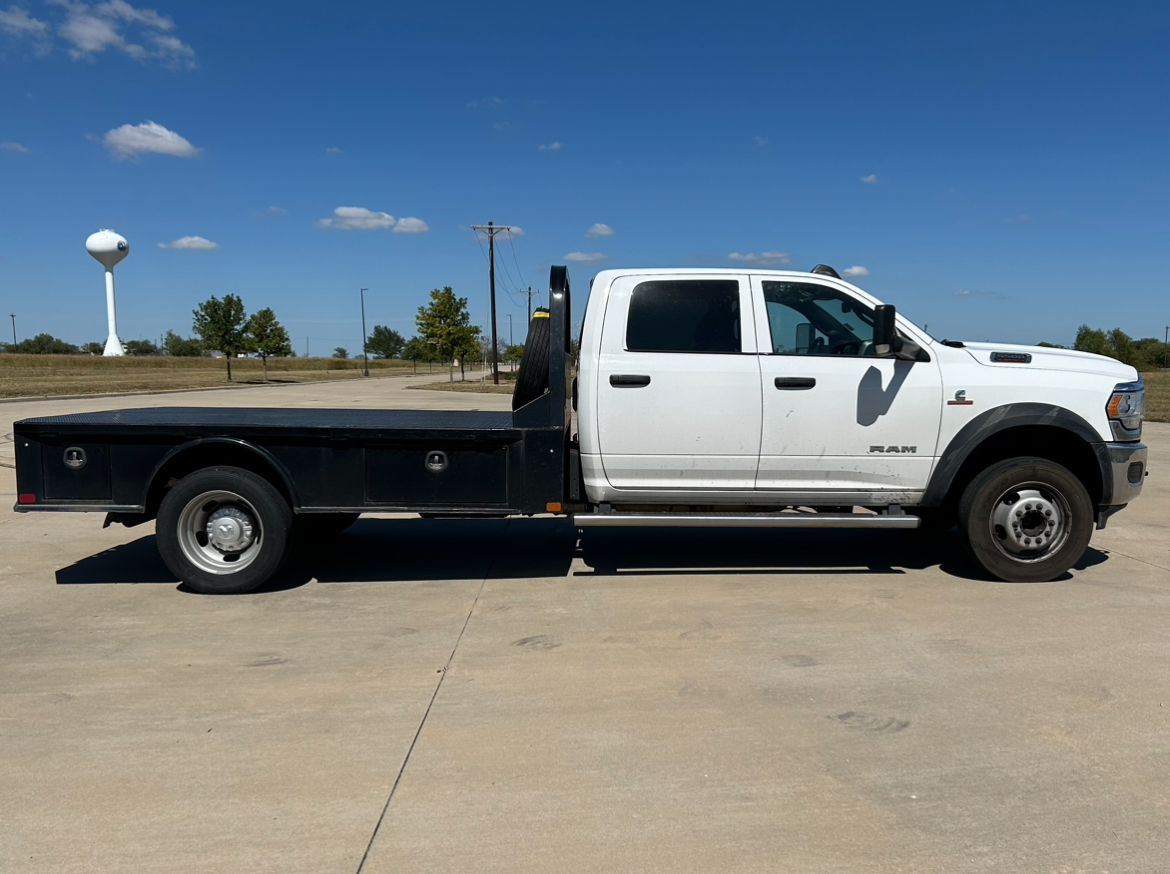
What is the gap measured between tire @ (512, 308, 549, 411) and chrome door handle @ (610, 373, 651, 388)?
18.3 inches

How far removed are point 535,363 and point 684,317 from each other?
41.7 inches

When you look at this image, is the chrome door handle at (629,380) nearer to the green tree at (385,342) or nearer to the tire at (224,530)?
the tire at (224,530)

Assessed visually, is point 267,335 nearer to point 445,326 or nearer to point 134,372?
point 445,326

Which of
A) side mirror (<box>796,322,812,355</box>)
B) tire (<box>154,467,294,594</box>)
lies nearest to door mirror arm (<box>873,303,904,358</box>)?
side mirror (<box>796,322,812,355</box>)

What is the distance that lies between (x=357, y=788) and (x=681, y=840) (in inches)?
Answer: 48.6

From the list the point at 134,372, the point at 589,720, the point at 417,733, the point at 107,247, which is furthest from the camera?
the point at 107,247

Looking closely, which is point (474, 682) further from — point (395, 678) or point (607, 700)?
point (607, 700)

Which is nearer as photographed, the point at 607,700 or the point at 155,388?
the point at 607,700

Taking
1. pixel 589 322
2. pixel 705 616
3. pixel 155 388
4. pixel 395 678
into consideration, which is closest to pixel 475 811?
pixel 395 678

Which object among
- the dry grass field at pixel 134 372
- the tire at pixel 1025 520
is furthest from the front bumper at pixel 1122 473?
the dry grass field at pixel 134 372

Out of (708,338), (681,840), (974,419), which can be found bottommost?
(681,840)

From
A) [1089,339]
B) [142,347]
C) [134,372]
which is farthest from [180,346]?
[1089,339]

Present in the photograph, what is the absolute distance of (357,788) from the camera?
10.5 feet

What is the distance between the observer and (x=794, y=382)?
555 cm
